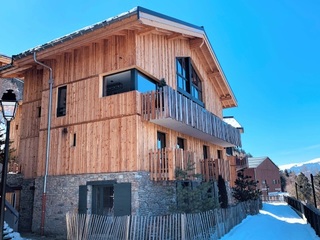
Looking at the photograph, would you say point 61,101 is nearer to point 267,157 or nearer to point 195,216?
point 195,216

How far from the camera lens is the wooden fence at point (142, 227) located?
9602 millimetres

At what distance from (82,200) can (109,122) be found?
3364mm

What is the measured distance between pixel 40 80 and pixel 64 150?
16.3ft

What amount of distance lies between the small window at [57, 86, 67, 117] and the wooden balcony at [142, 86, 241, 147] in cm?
430

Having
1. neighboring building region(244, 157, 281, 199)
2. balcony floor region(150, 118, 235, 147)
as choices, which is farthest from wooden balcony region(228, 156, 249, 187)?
neighboring building region(244, 157, 281, 199)

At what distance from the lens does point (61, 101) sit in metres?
14.0

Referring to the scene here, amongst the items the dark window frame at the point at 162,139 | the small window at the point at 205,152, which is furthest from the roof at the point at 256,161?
the dark window frame at the point at 162,139

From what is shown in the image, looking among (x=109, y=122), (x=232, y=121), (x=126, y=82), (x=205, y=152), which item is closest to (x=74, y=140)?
(x=109, y=122)

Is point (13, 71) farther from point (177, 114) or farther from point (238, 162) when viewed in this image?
point (238, 162)

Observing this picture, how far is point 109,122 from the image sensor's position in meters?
12.2

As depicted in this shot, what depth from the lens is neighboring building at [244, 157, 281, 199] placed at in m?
45.8

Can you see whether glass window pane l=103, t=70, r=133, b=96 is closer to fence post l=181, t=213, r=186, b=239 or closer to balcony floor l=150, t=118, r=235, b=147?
balcony floor l=150, t=118, r=235, b=147

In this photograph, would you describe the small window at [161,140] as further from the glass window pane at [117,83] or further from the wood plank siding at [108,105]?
the glass window pane at [117,83]

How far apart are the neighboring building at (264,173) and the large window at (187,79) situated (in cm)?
3098
